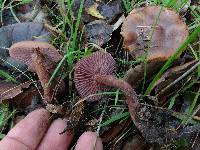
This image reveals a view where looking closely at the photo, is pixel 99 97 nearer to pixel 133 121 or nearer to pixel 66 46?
pixel 133 121

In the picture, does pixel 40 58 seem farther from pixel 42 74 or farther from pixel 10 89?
pixel 10 89

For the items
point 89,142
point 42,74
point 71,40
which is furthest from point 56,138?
point 71,40

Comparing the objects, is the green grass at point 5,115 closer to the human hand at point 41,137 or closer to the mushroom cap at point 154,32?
the human hand at point 41,137

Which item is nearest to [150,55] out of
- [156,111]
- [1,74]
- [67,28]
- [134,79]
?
[134,79]

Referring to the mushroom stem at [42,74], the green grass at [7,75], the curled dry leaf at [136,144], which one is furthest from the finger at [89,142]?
the green grass at [7,75]

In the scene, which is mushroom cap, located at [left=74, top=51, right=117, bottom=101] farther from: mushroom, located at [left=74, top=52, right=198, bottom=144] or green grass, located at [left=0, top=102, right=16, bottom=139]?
green grass, located at [left=0, top=102, right=16, bottom=139]

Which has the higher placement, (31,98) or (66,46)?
(66,46)
